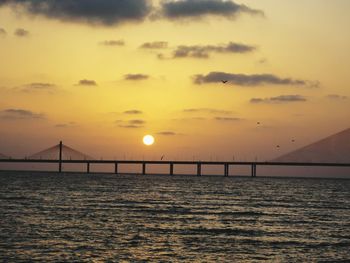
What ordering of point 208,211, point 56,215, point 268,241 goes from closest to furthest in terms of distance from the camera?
point 268,241
point 56,215
point 208,211

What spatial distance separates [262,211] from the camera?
61688 millimetres

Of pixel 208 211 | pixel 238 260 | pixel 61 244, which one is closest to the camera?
pixel 238 260

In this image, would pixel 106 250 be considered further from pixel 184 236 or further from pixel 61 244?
pixel 184 236

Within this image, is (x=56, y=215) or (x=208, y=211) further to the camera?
(x=208, y=211)

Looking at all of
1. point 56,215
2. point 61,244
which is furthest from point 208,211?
point 61,244

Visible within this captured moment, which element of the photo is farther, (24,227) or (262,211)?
(262,211)

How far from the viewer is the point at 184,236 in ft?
127

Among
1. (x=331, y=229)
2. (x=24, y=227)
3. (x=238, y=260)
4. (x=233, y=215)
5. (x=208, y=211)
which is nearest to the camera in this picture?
(x=238, y=260)

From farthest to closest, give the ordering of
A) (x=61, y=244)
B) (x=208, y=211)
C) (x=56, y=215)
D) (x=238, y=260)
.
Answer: (x=208, y=211) → (x=56, y=215) → (x=61, y=244) → (x=238, y=260)

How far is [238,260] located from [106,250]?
23.0ft

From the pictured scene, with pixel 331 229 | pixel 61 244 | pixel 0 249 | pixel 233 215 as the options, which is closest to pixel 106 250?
pixel 61 244

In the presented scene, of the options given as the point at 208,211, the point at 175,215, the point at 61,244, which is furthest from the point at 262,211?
the point at 61,244

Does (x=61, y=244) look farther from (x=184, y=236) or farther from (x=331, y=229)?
(x=331, y=229)

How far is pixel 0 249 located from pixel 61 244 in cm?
357
